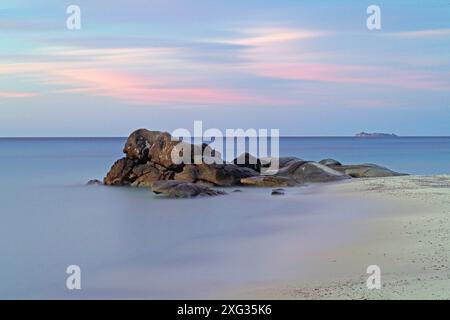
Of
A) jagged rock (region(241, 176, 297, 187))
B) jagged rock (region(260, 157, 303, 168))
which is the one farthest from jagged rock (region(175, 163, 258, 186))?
jagged rock (region(260, 157, 303, 168))

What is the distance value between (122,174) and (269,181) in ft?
21.9

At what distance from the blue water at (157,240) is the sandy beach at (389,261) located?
54 cm

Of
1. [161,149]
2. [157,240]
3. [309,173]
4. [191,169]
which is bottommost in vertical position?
[157,240]

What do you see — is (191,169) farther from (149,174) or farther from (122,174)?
(122,174)

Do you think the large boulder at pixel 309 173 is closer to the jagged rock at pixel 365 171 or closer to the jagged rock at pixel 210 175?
the jagged rock at pixel 365 171

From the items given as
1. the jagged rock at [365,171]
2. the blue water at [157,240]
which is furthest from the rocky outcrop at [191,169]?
the blue water at [157,240]

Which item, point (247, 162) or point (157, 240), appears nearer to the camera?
point (157, 240)

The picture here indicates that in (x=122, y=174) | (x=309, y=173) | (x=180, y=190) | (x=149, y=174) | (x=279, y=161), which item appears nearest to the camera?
(x=180, y=190)

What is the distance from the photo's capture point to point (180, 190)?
20.9 metres

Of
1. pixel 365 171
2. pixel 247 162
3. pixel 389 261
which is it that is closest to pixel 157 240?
pixel 389 261

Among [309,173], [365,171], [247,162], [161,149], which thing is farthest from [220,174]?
[365,171]

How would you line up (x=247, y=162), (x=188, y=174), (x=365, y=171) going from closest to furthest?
(x=188, y=174) → (x=247, y=162) → (x=365, y=171)

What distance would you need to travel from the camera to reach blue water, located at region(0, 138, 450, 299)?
9.37 meters

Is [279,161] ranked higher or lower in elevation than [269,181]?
higher
